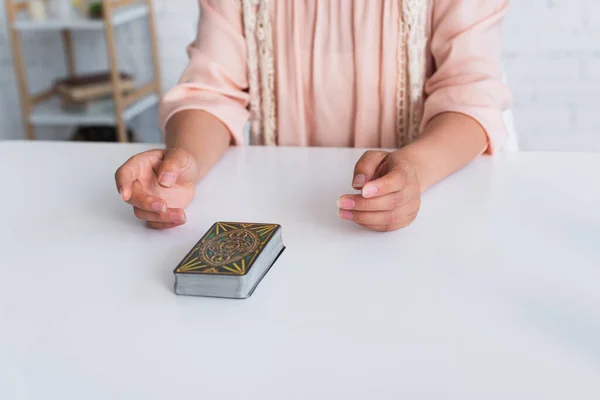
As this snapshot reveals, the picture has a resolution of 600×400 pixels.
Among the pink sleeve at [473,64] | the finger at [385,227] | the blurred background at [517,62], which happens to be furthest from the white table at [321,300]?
the blurred background at [517,62]

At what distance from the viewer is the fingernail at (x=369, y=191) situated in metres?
0.72

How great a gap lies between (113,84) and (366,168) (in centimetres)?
179

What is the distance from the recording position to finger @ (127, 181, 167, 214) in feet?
2.44

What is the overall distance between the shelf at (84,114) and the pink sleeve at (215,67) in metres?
1.42

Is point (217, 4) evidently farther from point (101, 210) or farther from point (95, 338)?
point (95, 338)

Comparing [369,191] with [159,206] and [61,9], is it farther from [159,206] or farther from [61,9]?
[61,9]

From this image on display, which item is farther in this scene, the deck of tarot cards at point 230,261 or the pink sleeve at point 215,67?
the pink sleeve at point 215,67

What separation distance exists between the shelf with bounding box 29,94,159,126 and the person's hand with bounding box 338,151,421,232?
1819 millimetres

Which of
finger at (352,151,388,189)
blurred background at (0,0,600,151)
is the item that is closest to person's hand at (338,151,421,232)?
finger at (352,151,388,189)

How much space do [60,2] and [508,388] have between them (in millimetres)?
2311

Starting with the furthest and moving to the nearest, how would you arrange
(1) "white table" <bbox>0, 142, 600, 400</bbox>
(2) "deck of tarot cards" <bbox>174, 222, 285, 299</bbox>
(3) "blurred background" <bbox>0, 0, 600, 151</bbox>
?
(3) "blurred background" <bbox>0, 0, 600, 151</bbox> → (2) "deck of tarot cards" <bbox>174, 222, 285, 299</bbox> → (1) "white table" <bbox>0, 142, 600, 400</bbox>

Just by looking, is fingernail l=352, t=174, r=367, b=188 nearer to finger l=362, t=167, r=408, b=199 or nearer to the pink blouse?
finger l=362, t=167, r=408, b=199

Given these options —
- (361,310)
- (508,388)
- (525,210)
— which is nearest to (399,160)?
(525,210)

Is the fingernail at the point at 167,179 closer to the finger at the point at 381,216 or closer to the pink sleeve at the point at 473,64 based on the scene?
the finger at the point at 381,216
